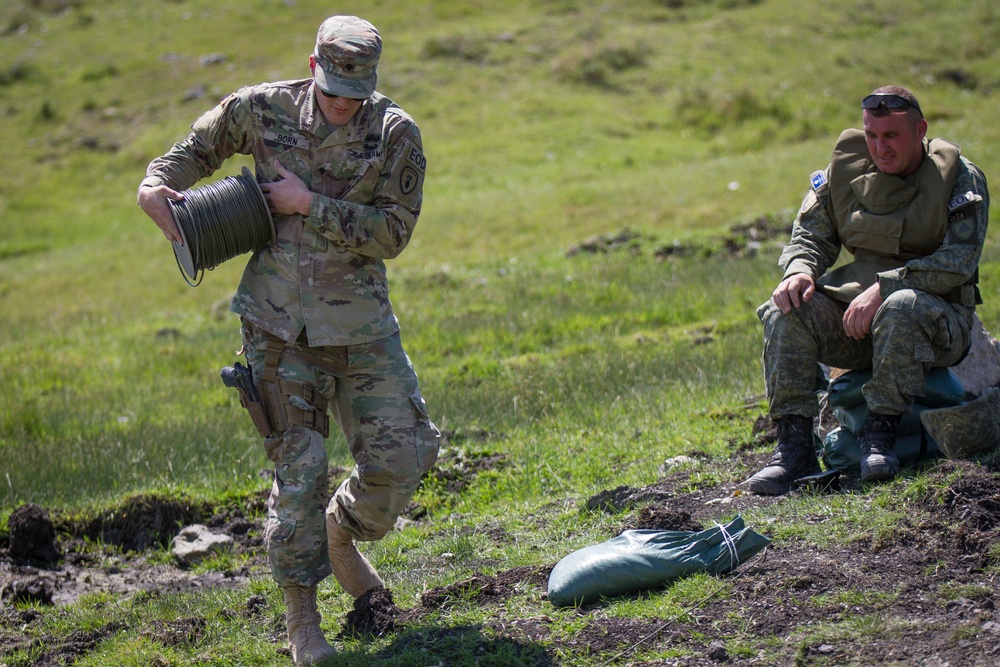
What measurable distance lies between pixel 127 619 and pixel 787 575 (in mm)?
3391

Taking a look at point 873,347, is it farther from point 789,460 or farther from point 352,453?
point 352,453

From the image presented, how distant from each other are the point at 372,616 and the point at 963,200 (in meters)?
3.61

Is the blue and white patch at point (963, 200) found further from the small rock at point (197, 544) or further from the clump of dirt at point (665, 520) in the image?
the small rock at point (197, 544)

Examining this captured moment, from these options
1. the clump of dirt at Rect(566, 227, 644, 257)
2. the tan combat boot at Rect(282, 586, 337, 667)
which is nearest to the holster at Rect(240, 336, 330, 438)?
the tan combat boot at Rect(282, 586, 337, 667)

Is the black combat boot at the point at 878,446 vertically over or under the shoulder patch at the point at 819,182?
under

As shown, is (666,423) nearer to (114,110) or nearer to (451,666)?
(451,666)

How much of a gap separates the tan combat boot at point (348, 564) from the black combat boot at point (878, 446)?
8.10 ft

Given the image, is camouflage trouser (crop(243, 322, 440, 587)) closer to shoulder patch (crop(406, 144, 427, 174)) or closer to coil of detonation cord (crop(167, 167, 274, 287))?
coil of detonation cord (crop(167, 167, 274, 287))

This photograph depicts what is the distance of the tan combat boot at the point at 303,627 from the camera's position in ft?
14.9

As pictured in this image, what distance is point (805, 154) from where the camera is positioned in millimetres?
20359

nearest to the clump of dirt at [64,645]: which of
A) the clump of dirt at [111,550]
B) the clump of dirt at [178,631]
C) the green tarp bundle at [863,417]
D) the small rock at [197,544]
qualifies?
the clump of dirt at [178,631]

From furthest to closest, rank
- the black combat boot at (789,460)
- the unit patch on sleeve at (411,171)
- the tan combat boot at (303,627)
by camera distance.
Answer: the black combat boot at (789,460)
the unit patch on sleeve at (411,171)
the tan combat boot at (303,627)

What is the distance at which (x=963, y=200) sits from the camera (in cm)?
546

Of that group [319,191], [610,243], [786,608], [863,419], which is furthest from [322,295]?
[610,243]
